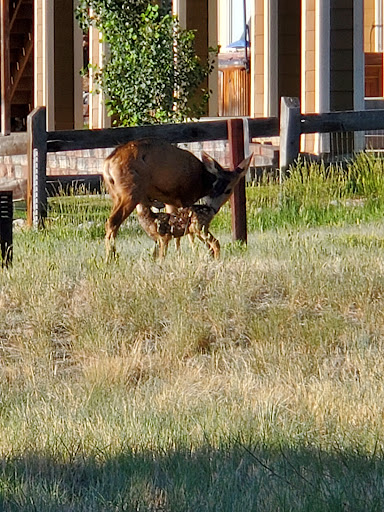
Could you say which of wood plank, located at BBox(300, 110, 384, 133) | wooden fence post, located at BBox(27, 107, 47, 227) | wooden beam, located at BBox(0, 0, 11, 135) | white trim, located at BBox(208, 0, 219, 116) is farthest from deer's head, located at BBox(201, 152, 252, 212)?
wooden beam, located at BBox(0, 0, 11, 135)

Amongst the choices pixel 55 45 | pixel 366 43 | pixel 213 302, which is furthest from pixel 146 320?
pixel 366 43

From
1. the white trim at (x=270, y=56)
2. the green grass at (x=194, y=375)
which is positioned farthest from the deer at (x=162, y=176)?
the white trim at (x=270, y=56)

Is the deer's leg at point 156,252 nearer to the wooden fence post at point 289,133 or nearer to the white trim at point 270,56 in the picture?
the wooden fence post at point 289,133

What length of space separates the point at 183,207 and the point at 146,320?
2023 mm

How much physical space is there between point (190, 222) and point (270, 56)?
8769 mm

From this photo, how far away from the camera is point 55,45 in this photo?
2177 centimetres

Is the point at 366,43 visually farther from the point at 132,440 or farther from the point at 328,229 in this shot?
the point at 132,440

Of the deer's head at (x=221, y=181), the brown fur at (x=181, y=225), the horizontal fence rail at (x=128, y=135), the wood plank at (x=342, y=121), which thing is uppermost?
the wood plank at (x=342, y=121)

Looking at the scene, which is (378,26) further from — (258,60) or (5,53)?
(5,53)

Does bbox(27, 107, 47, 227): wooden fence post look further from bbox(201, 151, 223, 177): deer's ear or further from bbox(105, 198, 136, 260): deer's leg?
bbox(201, 151, 223, 177): deer's ear

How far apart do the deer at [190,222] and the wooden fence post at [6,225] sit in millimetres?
1112

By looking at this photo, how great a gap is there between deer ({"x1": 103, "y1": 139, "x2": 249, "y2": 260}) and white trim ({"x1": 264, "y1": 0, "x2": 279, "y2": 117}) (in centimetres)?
825

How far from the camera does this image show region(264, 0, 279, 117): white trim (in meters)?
18.3

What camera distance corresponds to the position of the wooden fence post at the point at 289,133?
557 inches
